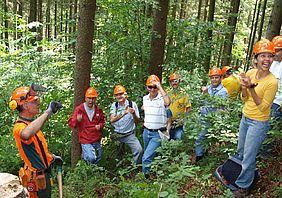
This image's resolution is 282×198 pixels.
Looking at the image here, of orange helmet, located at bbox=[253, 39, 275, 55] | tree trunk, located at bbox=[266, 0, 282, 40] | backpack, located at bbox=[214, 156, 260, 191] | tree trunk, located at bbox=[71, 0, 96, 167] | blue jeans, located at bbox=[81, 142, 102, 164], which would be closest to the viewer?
orange helmet, located at bbox=[253, 39, 275, 55]

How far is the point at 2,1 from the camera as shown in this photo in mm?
18719

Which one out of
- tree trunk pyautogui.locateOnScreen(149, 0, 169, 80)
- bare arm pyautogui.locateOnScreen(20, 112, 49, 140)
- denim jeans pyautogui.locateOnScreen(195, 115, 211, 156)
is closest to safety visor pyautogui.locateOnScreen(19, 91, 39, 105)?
bare arm pyautogui.locateOnScreen(20, 112, 49, 140)

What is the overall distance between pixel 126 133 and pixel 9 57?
5.37m

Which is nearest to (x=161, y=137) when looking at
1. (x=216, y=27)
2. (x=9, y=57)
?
(x=216, y=27)

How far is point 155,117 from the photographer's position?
640 cm

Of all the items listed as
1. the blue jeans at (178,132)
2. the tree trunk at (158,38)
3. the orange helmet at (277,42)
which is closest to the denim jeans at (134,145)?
the blue jeans at (178,132)

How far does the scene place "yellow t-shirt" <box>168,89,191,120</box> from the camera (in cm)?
584

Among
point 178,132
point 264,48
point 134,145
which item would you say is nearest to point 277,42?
point 264,48

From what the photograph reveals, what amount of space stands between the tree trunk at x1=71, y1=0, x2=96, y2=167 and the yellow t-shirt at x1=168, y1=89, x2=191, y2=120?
1817 mm

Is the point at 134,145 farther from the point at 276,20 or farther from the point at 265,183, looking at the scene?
the point at 276,20

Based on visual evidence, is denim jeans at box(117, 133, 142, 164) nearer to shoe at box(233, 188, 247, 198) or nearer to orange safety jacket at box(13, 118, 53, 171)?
orange safety jacket at box(13, 118, 53, 171)

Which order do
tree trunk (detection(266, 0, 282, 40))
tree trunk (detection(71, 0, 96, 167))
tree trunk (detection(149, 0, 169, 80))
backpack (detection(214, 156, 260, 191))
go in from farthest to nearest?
tree trunk (detection(149, 0, 169, 80)) → tree trunk (detection(266, 0, 282, 40)) → tree trunk (detection(71, 0, 96, 167)) → backpack (detection(214, 156, 260, 191))

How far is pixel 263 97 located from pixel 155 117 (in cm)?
282

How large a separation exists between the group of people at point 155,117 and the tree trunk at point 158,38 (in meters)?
2.03
